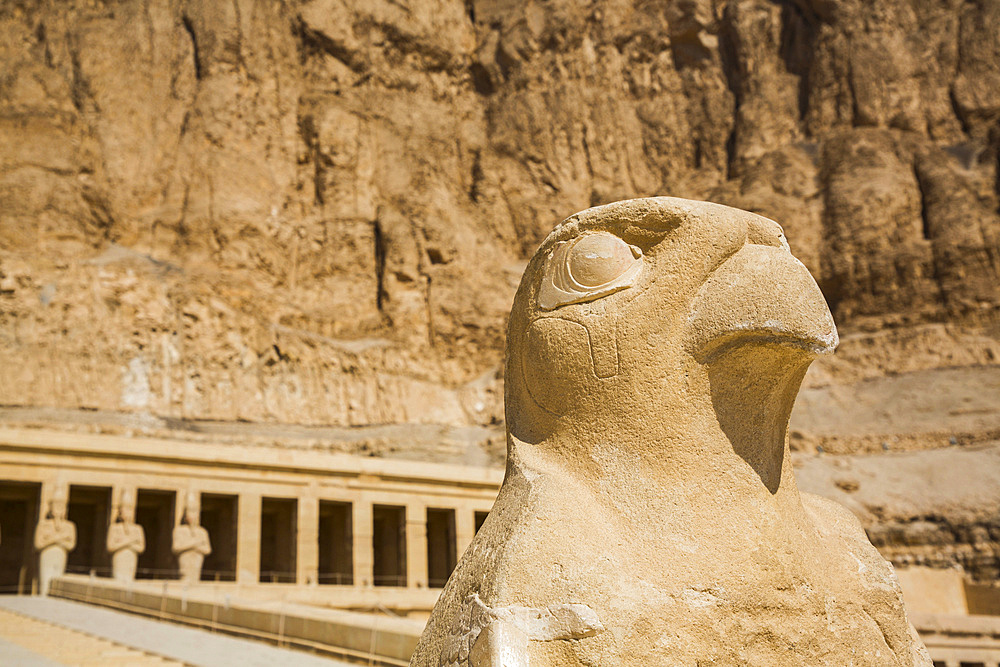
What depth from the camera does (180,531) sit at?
1767 centimetres

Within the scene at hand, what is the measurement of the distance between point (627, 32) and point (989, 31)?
19.2m

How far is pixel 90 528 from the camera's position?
2231 centimetres

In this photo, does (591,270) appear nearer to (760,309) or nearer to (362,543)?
(760,309)

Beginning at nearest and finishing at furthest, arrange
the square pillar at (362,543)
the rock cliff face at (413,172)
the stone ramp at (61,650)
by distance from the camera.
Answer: the stone ramp at (61,650) < the square pillar at (362,543) < the rock cliff face at (413,172)

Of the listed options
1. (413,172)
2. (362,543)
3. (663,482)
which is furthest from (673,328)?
(413,172)

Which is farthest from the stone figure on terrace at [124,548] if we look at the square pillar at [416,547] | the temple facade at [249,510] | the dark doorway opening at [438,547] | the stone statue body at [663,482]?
the stone statue body at [663,482]

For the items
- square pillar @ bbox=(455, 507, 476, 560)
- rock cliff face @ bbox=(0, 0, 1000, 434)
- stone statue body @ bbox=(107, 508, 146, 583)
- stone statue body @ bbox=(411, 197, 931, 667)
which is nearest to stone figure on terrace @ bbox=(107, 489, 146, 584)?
stone statue body @ bbox=(107, 508, 146, 583)

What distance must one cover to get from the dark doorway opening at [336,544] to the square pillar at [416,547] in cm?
124

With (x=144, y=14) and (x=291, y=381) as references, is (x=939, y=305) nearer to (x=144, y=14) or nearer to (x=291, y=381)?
(x=291, y=381)

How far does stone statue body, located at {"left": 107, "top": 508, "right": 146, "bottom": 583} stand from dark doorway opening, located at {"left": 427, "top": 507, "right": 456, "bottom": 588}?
285 inches

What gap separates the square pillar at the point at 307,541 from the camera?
19.4 meters

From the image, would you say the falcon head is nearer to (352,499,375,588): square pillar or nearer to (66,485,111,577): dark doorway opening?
(66,485,111,577): dark doorway opening

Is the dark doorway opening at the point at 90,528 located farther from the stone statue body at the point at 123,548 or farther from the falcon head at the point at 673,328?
the falcon head at the point at 673,328

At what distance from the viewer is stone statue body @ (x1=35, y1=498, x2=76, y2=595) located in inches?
640
